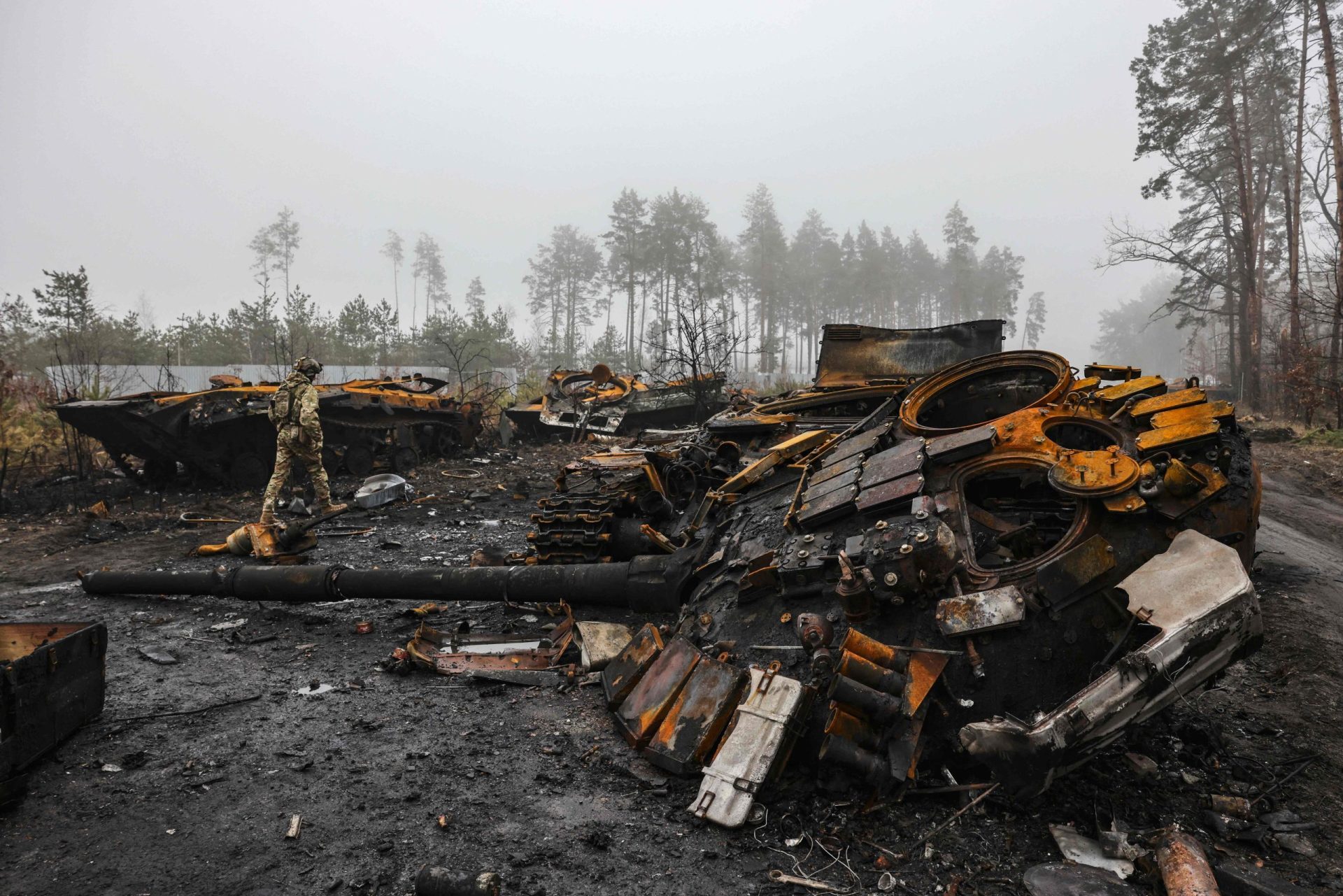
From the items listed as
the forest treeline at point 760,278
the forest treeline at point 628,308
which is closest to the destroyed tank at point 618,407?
the forest treeline at point 628,308

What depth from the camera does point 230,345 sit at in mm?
32406

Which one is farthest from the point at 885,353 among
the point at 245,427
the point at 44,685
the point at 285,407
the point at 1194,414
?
the point at 245,427

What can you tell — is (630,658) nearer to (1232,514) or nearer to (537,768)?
(537,768)

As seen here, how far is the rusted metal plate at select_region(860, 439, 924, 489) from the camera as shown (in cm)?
413

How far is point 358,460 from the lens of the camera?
13398 mm

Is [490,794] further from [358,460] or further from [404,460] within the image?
[404,460]

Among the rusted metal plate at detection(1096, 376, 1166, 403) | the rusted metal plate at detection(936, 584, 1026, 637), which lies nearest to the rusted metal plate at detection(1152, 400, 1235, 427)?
the rusted metal plate at detection(1096, 376, 1166, 403)

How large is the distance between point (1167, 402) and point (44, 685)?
20.5ft

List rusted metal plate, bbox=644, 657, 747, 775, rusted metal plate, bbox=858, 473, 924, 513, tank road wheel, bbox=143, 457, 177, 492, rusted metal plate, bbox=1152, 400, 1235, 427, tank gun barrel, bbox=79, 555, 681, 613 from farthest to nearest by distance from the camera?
tank road wheel, bbox=143, 457, 177, 492, tank gun barrel, bbox=79, 555, 681, 613, rusted metal plate, bbox=858, 473, 924, 513, rusted metal plate, bbox=1152, 400, 1235, 427, rusted metal plate, bbox=644, 657, 747, 775

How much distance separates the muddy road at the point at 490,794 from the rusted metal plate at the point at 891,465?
1.67 meters

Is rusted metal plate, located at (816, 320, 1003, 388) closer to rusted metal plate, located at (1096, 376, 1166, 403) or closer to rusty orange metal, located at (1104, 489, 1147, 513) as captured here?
rusted metal plate, located at (1096, 376, 1166, 403)

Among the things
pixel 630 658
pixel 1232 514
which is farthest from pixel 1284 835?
pixel 630 658

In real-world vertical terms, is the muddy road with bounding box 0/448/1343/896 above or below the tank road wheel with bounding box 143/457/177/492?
below

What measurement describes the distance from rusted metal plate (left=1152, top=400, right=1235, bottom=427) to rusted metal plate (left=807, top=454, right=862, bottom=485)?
163cm
